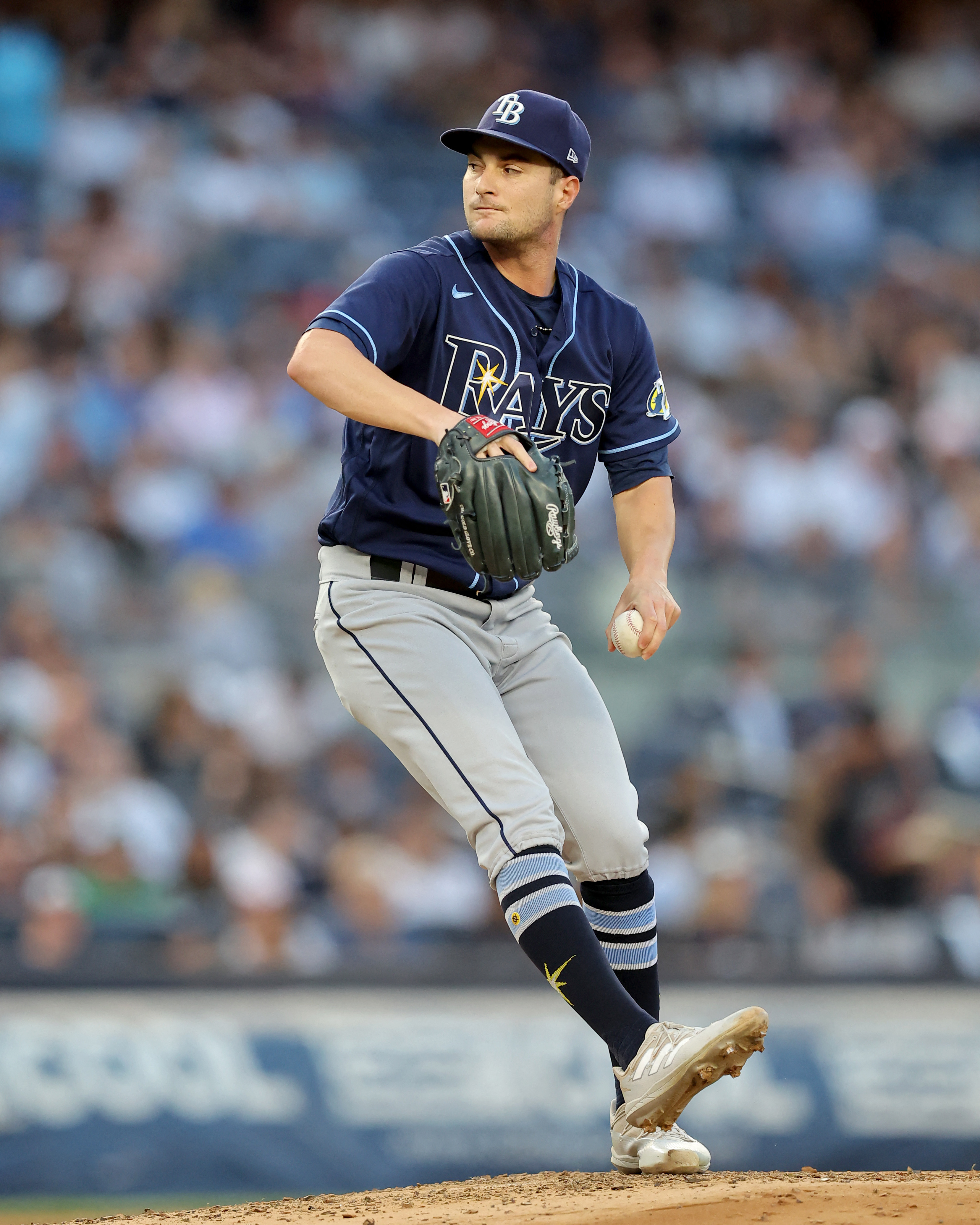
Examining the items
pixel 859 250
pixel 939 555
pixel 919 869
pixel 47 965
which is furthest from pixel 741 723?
pixel 859 250

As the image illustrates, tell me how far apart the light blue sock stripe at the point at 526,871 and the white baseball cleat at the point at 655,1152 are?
2.17 feet

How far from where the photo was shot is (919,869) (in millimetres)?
7000

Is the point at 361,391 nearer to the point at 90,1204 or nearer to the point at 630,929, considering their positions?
the point at 630,929

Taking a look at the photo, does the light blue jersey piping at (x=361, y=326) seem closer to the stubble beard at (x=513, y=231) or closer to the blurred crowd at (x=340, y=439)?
the stubble beard at (x=513, y=231)

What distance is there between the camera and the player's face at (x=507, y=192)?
3.28 meters

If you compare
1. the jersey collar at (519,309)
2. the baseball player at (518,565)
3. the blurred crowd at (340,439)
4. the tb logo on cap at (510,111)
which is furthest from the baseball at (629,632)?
the blurred crowd at (340,439)

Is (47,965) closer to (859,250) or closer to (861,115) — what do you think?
(859,250)

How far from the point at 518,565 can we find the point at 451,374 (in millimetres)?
548

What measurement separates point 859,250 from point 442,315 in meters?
7.78

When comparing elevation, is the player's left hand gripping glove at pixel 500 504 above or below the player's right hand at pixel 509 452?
below

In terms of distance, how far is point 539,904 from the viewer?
305 cm

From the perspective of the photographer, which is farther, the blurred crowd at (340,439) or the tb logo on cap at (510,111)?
the blurred crowd at (340,439)

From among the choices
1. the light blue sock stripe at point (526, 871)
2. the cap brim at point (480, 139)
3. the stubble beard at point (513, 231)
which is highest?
the cap brim at point (480, 139)

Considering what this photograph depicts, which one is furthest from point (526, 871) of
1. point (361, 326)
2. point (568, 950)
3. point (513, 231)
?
point (513, 231)
